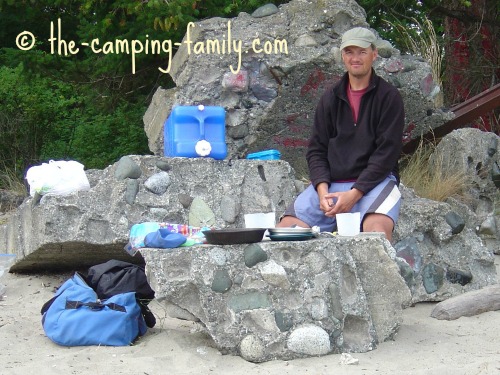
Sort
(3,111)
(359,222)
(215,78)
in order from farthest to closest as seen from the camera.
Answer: (3,111) → (215,78) → (359,222)

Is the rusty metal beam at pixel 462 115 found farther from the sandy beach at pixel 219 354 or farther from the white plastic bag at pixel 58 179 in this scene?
the white plastic bag at pixel 58 179

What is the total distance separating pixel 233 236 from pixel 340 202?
89cm

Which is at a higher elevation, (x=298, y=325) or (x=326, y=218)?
(x=326, y=218)

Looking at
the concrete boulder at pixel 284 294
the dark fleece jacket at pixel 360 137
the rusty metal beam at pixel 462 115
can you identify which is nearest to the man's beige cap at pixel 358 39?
the dark fleece jacket at pixel 360 137

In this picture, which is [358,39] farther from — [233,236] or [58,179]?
[58,179]

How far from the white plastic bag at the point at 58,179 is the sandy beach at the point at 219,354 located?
3.26 ft

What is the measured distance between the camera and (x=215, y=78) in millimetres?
6652

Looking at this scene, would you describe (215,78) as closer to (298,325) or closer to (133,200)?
(133,200)

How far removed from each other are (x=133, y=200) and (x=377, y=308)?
6.99 ft

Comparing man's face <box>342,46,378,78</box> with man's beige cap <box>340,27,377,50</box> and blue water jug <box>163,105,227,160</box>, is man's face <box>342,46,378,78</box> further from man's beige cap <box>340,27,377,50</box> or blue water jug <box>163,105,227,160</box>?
blue water jug <box>163,105,227,160</box>

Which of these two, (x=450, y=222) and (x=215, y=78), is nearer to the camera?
(x=450, y=222)

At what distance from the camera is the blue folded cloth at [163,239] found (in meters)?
4.29

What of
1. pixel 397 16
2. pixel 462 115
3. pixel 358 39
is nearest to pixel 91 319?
pixel 358 39

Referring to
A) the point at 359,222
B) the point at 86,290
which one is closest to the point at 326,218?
the point at 359,222
